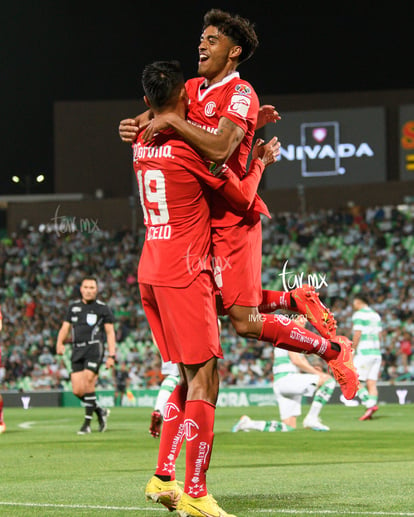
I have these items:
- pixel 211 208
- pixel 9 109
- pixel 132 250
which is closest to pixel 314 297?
pixel 211 208

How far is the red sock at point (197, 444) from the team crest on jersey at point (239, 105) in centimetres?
165

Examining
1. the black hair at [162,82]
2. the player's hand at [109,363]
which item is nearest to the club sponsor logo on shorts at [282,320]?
the black hair at [162,82]

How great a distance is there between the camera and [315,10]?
3897cm

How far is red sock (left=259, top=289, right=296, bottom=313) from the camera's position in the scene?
6.88 metres

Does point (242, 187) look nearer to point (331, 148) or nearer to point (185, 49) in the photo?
point (331, 148)

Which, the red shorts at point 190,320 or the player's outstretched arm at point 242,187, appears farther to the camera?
the player's outstretched arm at point 242,187

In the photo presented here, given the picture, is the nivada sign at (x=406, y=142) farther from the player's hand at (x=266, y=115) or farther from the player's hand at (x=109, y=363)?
the player's hand at (x=266, y=115)

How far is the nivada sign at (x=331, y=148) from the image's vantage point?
117 ft

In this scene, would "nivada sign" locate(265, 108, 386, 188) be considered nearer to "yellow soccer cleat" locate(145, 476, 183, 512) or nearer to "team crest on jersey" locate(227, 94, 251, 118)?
"team crest on jersey" locate(227, 94, 251, 118)

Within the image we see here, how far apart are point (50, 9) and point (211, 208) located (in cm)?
3024

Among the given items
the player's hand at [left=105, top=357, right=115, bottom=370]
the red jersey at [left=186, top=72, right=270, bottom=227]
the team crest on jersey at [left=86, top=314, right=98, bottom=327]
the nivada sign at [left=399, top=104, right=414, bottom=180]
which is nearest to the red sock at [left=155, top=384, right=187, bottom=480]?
the red jersey at [left=186, top=72, right=270, bottom=227]

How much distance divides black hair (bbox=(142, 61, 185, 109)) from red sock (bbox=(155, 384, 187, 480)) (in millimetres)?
1715

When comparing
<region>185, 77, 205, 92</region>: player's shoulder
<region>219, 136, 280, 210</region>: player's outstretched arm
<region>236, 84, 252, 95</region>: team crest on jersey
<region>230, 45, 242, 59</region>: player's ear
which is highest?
<region>230, 45, 242, 59</region>: player's ear

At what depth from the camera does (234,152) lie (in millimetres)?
6422
